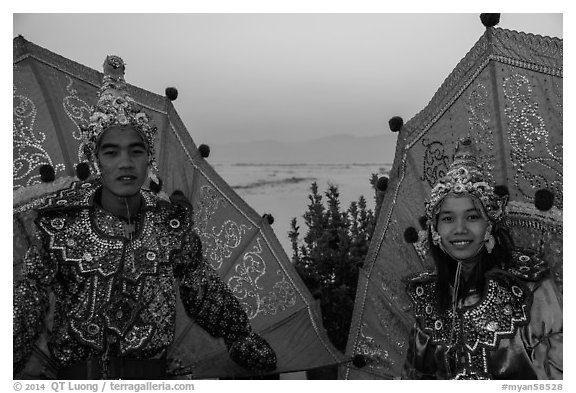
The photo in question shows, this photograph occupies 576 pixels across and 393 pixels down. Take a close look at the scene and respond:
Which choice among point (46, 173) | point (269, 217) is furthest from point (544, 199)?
point (46, 173)

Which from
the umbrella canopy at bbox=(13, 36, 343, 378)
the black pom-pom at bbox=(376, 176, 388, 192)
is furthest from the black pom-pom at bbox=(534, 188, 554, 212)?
the umbrella canopy at bbox=(13, 36, 343, 378)

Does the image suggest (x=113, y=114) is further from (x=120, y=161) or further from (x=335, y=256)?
(x=335, y=256)

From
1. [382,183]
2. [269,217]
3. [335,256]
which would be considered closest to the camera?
[382,183]

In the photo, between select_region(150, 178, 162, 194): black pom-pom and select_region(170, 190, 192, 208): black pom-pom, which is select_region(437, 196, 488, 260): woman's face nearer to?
select_region(170, 190, 192, 208): black pom-pom

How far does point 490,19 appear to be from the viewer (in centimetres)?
398

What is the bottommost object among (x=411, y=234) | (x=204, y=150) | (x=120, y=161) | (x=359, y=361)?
(x=359, y=361)

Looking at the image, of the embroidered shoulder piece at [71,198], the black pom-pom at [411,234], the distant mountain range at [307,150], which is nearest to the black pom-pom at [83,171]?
the embroidered shoulder piece at [71,198]

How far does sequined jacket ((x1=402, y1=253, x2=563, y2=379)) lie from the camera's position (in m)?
3.84

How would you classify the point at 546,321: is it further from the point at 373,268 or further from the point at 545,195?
the point at 373,268

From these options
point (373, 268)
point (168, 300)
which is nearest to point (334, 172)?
point (373, 268)

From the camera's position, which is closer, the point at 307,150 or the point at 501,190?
the point at 501,190

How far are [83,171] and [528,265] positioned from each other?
2205 millimetres

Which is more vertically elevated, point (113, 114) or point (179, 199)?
point (113, 114)
